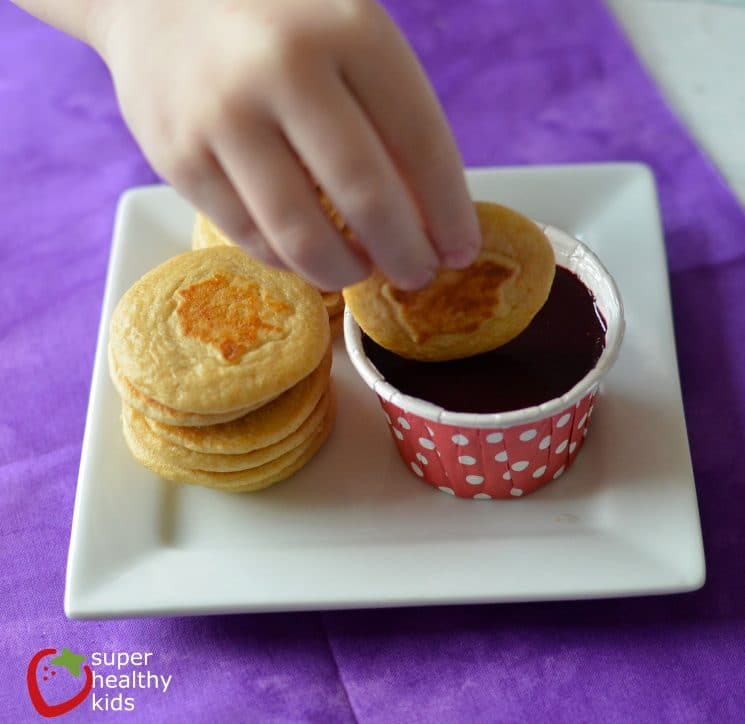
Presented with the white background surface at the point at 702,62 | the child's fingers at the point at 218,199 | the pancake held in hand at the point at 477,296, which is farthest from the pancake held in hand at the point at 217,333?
the white background surface at the point at 702,62

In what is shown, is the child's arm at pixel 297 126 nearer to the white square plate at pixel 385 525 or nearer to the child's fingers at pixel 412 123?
the child's fingers at pixel 412 123

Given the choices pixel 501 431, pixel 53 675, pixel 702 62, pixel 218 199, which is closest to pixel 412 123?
pixel 218 199

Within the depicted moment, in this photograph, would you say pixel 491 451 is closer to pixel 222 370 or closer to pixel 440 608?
pixel 440 608

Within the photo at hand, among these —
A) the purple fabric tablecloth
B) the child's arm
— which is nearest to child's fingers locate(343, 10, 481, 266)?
the child's arm

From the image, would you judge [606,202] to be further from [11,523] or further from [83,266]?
[11,523]

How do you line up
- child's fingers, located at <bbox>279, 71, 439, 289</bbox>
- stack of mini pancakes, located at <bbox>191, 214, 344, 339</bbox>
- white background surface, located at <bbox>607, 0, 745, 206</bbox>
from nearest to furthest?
child's fingers, located at <bbox>279, 71, 439, 289</bbox> → stack of mini pancakes, located at <bbox>191, 214, 344, 339</bbox> → white background surface, located at <bbox>607, 0, 745, 206</bbox>

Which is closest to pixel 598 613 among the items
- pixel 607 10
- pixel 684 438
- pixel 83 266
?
pixel 684 438

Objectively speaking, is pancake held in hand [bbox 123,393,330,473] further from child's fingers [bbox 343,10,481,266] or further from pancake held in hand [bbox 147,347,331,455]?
child's fingers [bbox 343,10,481,266]
